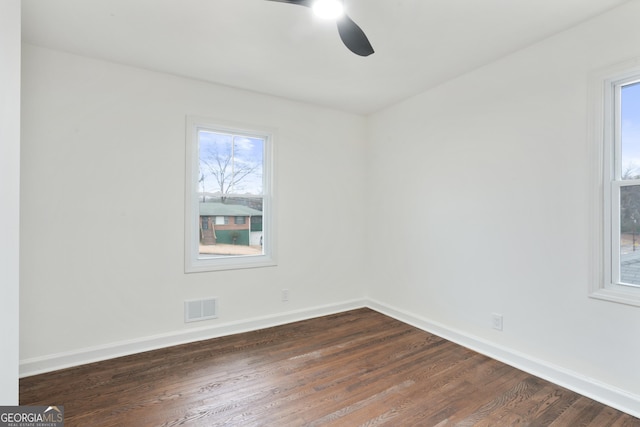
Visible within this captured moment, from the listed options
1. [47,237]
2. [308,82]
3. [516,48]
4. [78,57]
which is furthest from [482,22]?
[47,237]

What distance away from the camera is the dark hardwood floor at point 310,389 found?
1.93 metres

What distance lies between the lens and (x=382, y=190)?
4.02 meters

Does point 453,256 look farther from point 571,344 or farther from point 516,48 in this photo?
point 516,48

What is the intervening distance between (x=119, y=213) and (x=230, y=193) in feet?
3.44

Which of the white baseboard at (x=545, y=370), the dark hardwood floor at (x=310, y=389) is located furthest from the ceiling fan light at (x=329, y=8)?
the white baseboard at (x=545, y=370)

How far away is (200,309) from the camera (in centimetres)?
312

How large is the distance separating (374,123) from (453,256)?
6.66 feet

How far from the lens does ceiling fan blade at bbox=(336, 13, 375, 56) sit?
1599mm

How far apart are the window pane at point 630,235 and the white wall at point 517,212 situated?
196 millimetres

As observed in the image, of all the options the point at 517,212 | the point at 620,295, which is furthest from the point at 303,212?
the point at 620,295

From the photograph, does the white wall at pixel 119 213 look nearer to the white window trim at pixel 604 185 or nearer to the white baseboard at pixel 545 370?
the white baseboard at pixel 545 370
